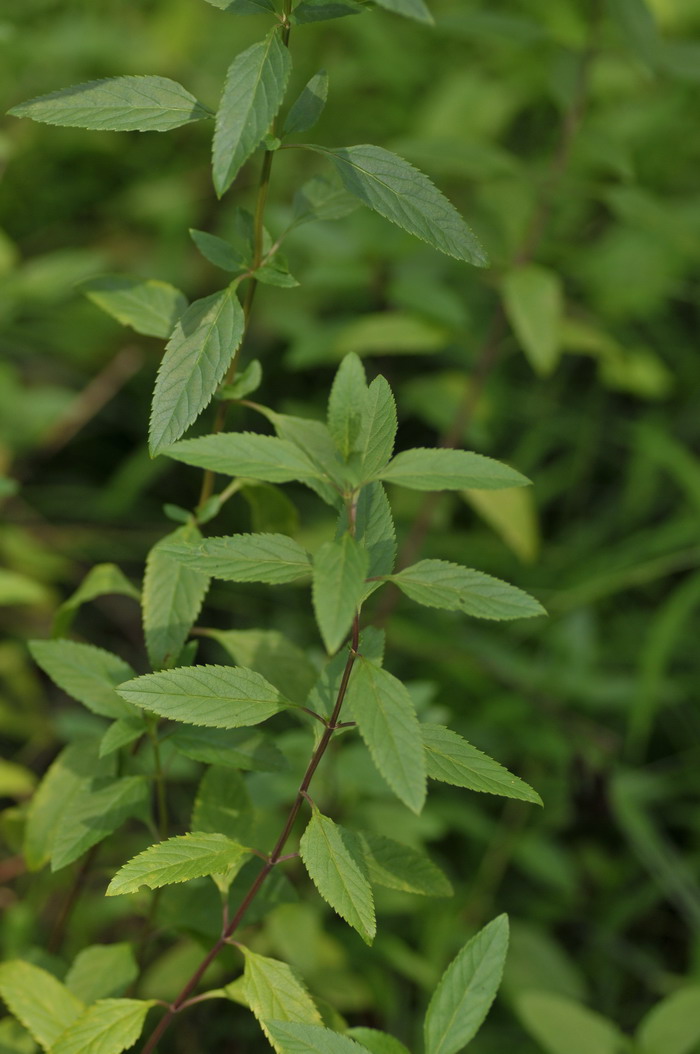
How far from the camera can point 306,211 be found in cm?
101

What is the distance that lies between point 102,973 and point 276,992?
272 millimetres

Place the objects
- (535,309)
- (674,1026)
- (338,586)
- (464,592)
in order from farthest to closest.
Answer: (535,309) → (674,1026) → (464,592) → (338,586)

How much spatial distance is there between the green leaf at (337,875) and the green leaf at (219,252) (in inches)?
19.8

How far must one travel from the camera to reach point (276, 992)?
837 mm

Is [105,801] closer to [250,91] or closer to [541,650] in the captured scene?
[250,91]

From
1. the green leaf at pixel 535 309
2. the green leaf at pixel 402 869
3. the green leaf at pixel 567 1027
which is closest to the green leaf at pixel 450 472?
the green leaf at pixel 402 869

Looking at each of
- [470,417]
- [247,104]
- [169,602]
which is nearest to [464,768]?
[169,602]

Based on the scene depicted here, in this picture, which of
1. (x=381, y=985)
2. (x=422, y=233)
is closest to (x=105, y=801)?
(x=422, y=233)

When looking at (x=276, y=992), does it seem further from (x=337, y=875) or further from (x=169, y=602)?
(x=169, y=602)

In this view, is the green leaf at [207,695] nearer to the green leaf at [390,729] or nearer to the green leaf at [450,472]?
the green leaf at [390,729]

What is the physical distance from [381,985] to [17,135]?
2.16 m

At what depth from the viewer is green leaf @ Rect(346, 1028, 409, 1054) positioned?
0.85 m

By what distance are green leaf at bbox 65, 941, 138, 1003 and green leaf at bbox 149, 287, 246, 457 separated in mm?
574

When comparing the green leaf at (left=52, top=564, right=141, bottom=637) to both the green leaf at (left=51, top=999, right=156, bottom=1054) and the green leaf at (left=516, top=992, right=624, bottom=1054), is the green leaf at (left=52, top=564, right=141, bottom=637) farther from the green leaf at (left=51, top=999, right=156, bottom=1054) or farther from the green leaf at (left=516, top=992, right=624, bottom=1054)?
the green leaf at (left=516, top=992, right=624, bottom=1054)
